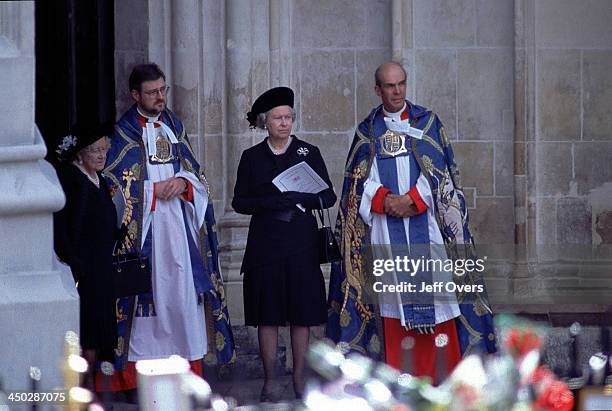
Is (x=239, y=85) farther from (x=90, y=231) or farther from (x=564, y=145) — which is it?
(x=90, y=231)

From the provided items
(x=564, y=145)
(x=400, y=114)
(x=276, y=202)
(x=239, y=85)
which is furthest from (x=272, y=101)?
(x=564, y=145)

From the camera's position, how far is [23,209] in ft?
20.8

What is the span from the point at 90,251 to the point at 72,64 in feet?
6.28

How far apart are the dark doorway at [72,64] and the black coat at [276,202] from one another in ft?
3.01

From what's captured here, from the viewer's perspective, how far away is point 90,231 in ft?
24.5

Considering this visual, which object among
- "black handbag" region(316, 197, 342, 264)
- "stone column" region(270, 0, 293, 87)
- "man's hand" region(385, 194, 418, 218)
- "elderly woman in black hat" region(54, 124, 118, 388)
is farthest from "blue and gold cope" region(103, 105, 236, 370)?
"stone column" region(270, 0, 293, 87)

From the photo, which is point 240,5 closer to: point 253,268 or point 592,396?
point 253,268

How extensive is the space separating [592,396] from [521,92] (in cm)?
610

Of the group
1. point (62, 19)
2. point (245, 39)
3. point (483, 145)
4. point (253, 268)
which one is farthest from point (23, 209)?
point (483, 145)

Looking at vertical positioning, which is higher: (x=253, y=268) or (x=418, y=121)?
(x=418, y=121)

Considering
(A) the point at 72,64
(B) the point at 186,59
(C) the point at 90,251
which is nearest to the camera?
(C) the point at 90,251

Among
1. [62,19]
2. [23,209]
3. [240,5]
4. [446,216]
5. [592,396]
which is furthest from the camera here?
[240,5]

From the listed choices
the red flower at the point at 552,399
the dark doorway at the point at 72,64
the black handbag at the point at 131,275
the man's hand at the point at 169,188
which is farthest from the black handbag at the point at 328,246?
the red flower at the point at 552,399

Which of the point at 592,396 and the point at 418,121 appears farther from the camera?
the point at 418,121
